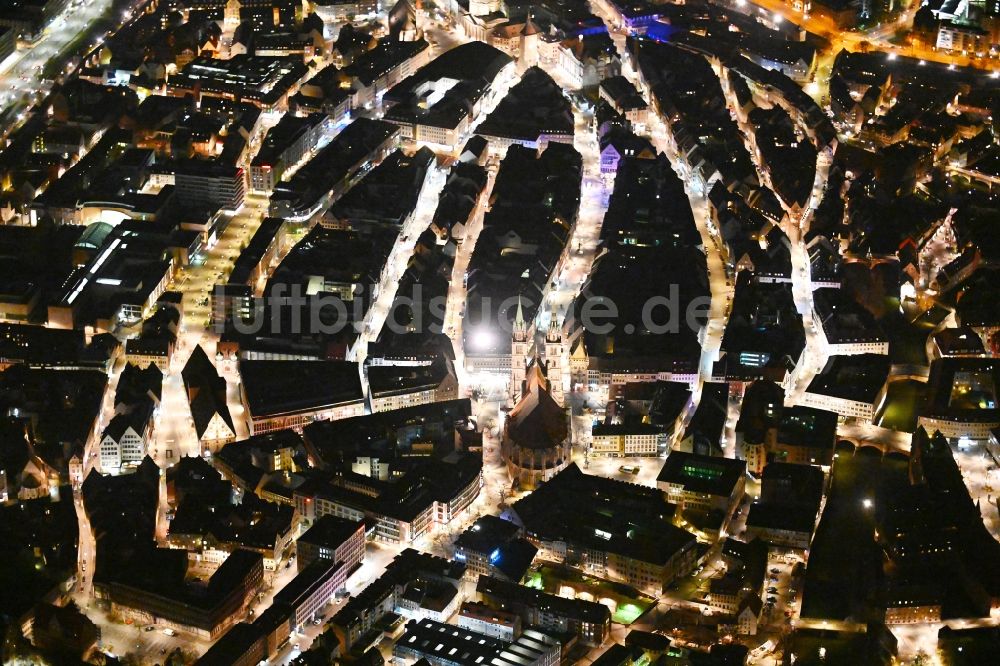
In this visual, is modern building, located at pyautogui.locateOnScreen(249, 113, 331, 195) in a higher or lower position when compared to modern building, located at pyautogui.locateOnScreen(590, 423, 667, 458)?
higher

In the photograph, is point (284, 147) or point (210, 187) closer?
point (210, 187)

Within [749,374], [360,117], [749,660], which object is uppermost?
[360,117]

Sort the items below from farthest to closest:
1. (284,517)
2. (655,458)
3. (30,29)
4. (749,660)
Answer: (30,29), (655,458), (284,517), (749,660)

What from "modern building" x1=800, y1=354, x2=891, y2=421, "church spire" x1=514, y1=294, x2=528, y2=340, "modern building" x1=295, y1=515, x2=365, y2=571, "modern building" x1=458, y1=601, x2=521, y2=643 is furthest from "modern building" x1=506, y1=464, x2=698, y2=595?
"modern building" x1=800, y1=354, x2=891, y2=421

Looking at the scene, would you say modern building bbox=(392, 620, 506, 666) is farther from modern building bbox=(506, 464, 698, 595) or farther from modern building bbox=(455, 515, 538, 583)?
modern building bbox=(506, 464, 698, 595)

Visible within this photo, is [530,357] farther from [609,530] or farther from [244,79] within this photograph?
→ [244,79]

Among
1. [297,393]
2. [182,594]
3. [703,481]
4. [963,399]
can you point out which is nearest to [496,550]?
[703,481]

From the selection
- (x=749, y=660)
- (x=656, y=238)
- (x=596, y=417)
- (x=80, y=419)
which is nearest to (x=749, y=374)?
(x=596, y=417)

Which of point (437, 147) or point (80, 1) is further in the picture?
point (80, 1)

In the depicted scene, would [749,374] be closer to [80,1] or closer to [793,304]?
[793,304]
